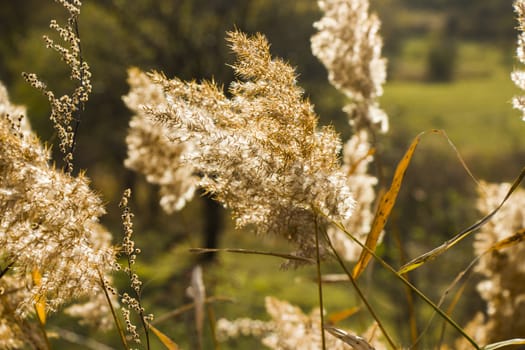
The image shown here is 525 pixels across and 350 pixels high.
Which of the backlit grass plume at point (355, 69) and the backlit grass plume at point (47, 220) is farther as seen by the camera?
the backlit grass plume at point (355, 69)

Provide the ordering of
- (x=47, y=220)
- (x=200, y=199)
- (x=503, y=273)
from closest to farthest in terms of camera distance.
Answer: (x=47, y=220)
(x=503, y=273)
(x=200, y=199)

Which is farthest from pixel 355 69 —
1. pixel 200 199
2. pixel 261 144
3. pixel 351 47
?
pixel 200 199

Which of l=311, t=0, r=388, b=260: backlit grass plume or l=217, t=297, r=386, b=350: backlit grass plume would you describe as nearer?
l=217, t=297, r=386, b=350: backlit grass plume

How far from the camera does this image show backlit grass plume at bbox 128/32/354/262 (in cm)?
102

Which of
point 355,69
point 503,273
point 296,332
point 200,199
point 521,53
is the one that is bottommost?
point 296,332

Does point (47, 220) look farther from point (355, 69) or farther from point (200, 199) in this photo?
point (200, 199)

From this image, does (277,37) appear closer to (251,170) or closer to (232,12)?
(232,12)

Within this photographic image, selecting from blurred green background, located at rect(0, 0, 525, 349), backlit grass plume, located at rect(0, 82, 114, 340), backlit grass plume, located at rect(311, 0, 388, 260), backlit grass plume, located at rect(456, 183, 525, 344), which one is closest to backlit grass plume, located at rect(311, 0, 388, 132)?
backlit grass plume, located at rect(311, 0, 388, 260)

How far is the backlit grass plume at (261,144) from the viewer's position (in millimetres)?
1024

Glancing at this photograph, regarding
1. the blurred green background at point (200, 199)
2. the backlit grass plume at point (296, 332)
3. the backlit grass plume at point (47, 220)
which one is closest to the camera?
the backlit grass plume at point (47, 220)

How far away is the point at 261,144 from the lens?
3.48 feet

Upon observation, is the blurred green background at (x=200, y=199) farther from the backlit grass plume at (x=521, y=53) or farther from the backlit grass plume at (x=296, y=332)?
the backlit grass plume at (x=521, y=53)

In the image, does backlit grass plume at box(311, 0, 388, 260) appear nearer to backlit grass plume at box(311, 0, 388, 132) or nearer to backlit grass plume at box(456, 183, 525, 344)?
backlit grass plume at box(311, 0, 388, 132)

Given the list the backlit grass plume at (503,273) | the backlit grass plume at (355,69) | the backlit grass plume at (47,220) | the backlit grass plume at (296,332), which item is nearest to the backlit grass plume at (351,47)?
the backlit grass plume at (355,69)
